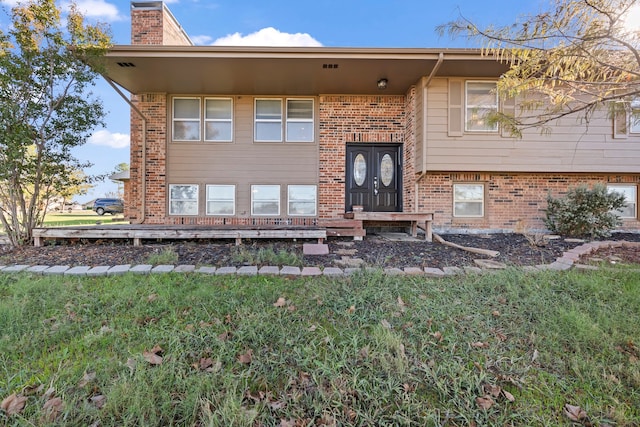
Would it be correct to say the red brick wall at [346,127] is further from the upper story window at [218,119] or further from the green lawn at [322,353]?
the green lawn at [322,353]

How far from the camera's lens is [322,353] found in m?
1.87

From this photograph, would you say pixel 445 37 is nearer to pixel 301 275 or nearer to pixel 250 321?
pixel 301 275

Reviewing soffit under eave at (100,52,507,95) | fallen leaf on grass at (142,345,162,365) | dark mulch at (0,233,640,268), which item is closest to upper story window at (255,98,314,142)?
soffit under eave at (100,52,507,95)

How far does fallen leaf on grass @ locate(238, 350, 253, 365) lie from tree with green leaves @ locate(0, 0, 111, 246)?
5.30 meters

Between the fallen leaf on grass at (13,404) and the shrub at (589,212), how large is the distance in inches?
299

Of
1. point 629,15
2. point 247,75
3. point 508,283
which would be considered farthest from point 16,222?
point 629,15

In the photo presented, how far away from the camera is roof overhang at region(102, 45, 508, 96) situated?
5.57 metres

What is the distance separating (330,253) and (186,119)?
5647 millimetres

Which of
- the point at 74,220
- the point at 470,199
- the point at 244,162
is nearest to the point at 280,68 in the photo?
the point at 244,162

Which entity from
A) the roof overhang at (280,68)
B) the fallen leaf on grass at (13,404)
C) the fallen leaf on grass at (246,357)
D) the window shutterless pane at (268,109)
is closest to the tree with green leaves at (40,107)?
the roof overhang at (280,68)

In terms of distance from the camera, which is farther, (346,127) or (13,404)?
→ (346,127)

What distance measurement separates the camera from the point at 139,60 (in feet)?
18.5

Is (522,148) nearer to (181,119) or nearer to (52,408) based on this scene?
(52,408)

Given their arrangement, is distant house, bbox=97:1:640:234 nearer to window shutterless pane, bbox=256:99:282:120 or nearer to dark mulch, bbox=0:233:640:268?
window shutterless pane, bbox=256:99:282:120
